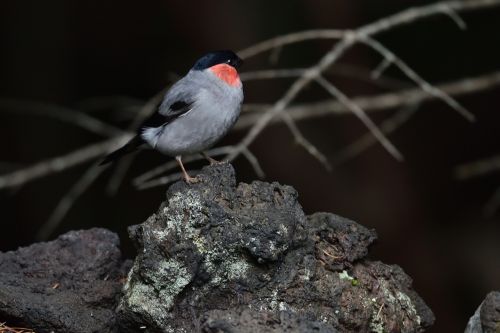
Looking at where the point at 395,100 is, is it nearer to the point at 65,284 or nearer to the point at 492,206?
the point at 492,206

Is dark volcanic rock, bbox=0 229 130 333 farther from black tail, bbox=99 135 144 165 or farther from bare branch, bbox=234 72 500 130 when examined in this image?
bare branch, bbox=234 72 500 130

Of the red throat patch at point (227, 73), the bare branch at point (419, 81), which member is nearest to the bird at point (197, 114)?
the red throat patch at point (227, 73)

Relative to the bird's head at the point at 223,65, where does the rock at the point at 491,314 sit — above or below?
below

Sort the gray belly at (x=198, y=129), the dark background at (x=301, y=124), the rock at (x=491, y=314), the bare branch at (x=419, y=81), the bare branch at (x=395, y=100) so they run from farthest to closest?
the dark background at (x=301, y=124) < the bare branch at (x=395, y=100) < the bare branch at (x=419, y=81) < the gray belly at (x=198, y=129) < the rock at (x=491, y=314)

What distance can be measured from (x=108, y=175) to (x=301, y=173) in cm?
242

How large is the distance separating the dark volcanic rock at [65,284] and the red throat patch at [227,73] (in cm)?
107

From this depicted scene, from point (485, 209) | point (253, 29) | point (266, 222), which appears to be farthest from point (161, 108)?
point (485, 209)

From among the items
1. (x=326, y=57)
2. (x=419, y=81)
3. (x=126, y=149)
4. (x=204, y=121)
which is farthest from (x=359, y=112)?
(x=126, y=149)

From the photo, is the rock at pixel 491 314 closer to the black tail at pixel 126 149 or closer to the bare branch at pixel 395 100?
the black tail at pixel 126 149

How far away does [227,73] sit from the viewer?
464cm

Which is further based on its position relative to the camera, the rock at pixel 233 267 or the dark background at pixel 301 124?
the dark background at pixel 301 124

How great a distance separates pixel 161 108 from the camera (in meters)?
4.58

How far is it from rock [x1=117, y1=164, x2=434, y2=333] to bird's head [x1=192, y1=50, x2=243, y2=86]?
4.27ft

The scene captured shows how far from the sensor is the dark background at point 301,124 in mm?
8680
